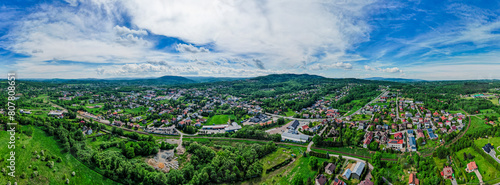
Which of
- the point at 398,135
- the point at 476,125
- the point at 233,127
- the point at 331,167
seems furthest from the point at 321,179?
the point at 476,125

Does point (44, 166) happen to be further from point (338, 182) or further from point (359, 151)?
point (359, 151)

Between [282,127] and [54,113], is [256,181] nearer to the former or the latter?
[282,127]

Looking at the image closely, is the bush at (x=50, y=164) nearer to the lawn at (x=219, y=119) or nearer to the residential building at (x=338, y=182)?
the lawn at (x=219, y=119)

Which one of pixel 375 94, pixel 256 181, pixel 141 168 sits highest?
pixel 375 94

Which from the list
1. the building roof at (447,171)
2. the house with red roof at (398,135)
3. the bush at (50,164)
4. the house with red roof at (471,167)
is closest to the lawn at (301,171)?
the building roof at (447,171)

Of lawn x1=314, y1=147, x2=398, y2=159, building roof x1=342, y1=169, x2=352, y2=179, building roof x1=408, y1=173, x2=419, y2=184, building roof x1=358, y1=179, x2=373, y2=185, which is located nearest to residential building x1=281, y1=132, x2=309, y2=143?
lawn x1=314, y1=147, x2=398, y2=159

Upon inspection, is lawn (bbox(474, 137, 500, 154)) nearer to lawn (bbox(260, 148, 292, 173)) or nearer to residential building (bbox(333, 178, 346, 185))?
residential building (bbox(333, 178, 346, 185))

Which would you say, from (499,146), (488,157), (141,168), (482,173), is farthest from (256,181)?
(499,146)
